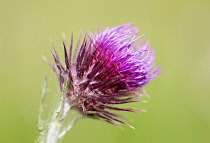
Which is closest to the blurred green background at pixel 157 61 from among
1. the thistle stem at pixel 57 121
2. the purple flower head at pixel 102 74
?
the thistle stem at pixel 57 121

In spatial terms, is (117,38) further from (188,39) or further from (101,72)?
(188,39)

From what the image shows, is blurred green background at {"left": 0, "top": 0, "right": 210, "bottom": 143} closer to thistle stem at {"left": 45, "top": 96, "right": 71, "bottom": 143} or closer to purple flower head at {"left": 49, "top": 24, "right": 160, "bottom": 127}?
thistle stem at {"left": 45, "top": 96, "right": 71, "bottom": 143}

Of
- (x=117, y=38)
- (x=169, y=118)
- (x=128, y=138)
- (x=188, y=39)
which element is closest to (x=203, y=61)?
(x=188, y=39)

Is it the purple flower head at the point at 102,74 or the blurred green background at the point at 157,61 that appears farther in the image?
the blurred green background at the point at 157,61

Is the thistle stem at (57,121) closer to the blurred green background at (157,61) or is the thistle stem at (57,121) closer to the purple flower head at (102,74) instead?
the purple flower head at (102,74)

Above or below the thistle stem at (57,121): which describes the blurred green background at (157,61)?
above

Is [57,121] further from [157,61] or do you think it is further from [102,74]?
[157,61]

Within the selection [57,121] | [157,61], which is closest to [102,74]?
[57,121]
